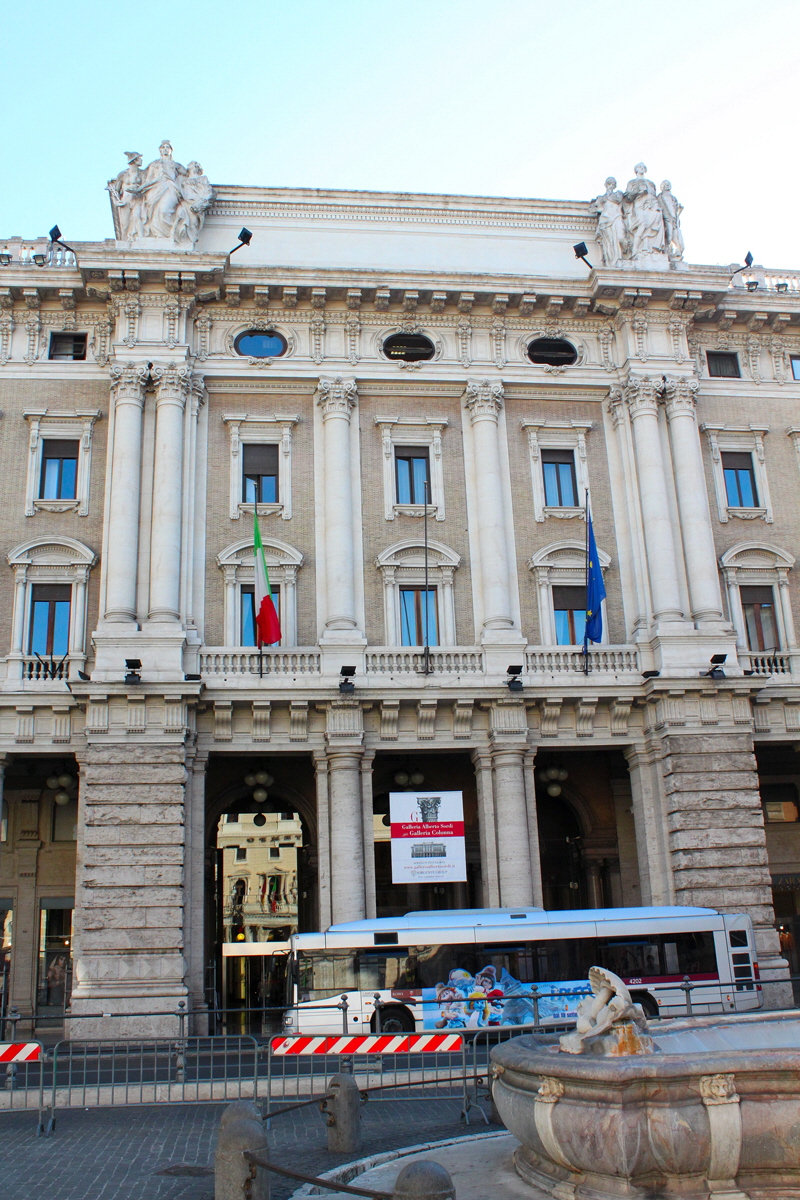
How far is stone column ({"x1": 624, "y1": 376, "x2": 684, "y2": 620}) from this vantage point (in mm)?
28000

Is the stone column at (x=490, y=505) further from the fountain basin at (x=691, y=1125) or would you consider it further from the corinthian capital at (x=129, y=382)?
the fountain basin at (x=691, y=1125)

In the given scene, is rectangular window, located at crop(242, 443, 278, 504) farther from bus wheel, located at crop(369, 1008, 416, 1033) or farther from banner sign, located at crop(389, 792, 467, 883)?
bus wheel, located at crop(369, 1008, 416, 1033)

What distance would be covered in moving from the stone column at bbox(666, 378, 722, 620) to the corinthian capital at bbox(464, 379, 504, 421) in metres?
4.70

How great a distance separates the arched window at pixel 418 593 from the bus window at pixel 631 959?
8.54 metres

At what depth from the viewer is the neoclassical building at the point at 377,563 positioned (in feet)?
84.6

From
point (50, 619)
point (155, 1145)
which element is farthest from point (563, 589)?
point (155, 1145)

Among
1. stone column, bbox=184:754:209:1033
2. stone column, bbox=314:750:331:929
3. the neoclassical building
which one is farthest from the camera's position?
the neoclassical building

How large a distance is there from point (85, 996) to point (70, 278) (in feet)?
58.6

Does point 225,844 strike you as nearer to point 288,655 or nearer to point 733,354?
point 288,655

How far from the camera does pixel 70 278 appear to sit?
2870 centimetres

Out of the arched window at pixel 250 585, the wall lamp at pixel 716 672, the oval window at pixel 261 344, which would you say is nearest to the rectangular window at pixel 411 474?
the arched window at pixel 250 585

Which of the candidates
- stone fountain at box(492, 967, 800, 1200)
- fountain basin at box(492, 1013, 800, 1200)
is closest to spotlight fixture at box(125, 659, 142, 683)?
stone fountain at box(492, 967, 800, 1200)

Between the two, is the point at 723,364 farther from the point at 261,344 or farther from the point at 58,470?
the point at 58,470

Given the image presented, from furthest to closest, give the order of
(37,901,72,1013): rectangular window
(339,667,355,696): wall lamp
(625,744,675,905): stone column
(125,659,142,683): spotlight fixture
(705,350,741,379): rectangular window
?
(705,350,741,379): rectangular window
(37,901,72,1013): rectangular window
(625,744,675,905): stone column
(339,667,355,696): wall lamp
(125,659,142,683): spotlight fixture
